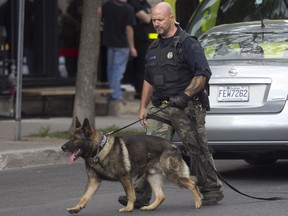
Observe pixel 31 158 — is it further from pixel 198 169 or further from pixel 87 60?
pixel 198 169

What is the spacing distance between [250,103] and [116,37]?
7025 millimetres

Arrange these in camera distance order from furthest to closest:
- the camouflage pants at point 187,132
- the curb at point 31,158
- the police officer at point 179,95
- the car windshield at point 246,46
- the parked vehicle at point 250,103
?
the curb at point 31,158 → the car windshield at point 246,46 → the parked vehicle at point 250,103 → the camouflage pants at point 187,132 → the police officer at point 179,95

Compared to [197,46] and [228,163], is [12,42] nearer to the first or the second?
[228,163]

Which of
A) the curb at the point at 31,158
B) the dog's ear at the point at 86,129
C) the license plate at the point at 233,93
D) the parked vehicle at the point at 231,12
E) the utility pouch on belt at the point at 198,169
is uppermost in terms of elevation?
the parked vehicle at the point at 231,12

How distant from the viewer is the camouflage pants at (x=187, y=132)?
830 cm

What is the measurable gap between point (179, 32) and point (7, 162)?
369cm

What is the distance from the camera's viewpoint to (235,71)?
960 cm

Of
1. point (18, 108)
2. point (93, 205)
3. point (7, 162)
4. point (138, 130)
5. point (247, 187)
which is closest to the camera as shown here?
point (93, 205)

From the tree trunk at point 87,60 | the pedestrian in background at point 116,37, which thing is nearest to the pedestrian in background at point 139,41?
the pedestrian in background at point 116,37

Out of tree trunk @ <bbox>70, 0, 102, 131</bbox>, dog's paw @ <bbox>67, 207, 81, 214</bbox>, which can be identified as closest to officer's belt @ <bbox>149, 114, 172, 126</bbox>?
dog's paw @ <bbox>67, 207, 81, 214</bbox>

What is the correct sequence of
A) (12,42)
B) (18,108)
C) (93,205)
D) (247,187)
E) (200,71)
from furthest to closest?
(12,42), (18,108), (247,187), (93,205), (200,71)

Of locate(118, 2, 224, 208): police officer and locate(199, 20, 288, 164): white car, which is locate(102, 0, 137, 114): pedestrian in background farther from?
locate(118, 2, 224, 208): police officer

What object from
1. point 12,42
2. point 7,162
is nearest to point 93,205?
point 7,162

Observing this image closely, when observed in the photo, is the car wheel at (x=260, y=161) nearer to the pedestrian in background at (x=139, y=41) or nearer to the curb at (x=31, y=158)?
the curb at (x=31, y=158)
